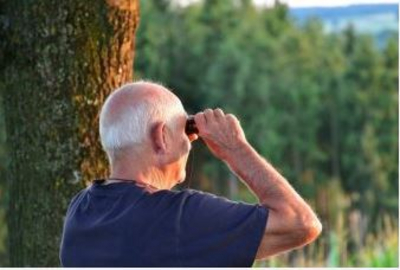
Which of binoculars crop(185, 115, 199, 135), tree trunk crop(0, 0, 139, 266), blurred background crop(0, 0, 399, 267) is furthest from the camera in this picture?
blurred background crop(0, 0, 399, 267)

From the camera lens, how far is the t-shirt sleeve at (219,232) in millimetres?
2990

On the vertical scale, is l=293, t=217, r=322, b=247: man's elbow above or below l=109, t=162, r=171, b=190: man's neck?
below

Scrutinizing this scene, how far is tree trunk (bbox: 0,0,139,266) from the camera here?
4.55 metres

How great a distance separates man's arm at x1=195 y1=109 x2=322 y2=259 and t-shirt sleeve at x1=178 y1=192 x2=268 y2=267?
34 millimetres

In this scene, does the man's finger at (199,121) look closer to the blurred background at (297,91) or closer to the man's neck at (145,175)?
the man's neck at (145,175)

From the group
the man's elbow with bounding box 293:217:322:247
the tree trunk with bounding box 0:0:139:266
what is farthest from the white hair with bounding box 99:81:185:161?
→ the tree trunk with bounding box 0:0:139:266

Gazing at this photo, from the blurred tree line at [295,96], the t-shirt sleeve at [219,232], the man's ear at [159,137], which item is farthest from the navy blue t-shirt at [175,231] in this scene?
the blurred tree line at [295,96]

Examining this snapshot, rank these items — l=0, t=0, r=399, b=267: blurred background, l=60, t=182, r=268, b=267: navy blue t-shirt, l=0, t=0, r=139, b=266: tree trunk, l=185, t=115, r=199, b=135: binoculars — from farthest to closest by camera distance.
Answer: l=0, t=0, r=399, b=267: blurred background
l=0, t=0, r=139, b=266: tree trunk
l=185, t=115, r=199, b=135: binoculars
l=60, t=182, r=268, b=267: navy blue t-shirt

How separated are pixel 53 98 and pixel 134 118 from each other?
1.56 metres

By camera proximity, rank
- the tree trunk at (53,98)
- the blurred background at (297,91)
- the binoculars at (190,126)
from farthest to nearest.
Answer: the blurred background at (297,91) → the tree trunk at (53,98) → the binoculars at (190,126)

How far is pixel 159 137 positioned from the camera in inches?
119

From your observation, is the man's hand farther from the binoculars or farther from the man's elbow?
the man's elbow

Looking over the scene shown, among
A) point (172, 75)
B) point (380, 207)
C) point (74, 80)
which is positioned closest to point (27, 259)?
point (74, 80)

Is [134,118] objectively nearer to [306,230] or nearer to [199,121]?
[199,121]
